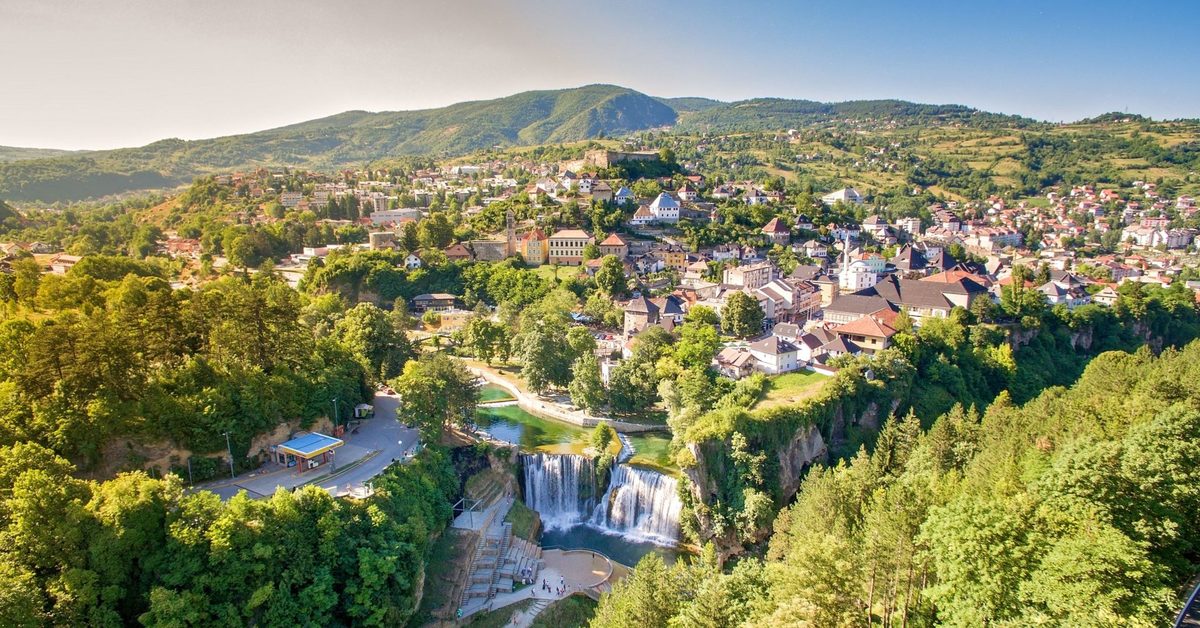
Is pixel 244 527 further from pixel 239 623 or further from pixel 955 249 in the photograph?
pixel 955 249

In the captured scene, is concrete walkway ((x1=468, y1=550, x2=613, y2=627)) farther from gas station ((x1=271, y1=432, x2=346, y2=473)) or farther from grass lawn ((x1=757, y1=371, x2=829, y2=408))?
grass lawn ((x1=757, y1=371, x2=829, y2=408))

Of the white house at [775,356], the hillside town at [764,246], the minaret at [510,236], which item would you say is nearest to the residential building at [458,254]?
the hillside town at [764,246]

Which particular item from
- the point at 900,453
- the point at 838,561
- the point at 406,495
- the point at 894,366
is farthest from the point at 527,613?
the point at 894,366

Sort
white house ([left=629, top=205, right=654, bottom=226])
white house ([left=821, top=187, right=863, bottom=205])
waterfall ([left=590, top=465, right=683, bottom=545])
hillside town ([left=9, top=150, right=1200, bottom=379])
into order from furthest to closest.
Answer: white house ([left=821, top=187, right=863, bottom=205]), white house ([left=629, top=205, right=654, bottom=226]), hillside town ([left=9, top=150, right=1200, bottom=379]), waterfall ([left=590, top=465, right=683, bottom=545])

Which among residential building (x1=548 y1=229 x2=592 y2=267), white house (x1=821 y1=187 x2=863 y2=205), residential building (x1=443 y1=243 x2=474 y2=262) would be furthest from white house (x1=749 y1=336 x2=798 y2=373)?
white house (x1=821 y1=187 x2=863 y2=205)

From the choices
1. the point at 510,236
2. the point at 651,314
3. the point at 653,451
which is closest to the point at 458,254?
the point at 510,236

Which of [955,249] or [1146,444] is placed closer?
[1146,444]

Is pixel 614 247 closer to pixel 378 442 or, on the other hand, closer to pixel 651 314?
pixel 651 314
